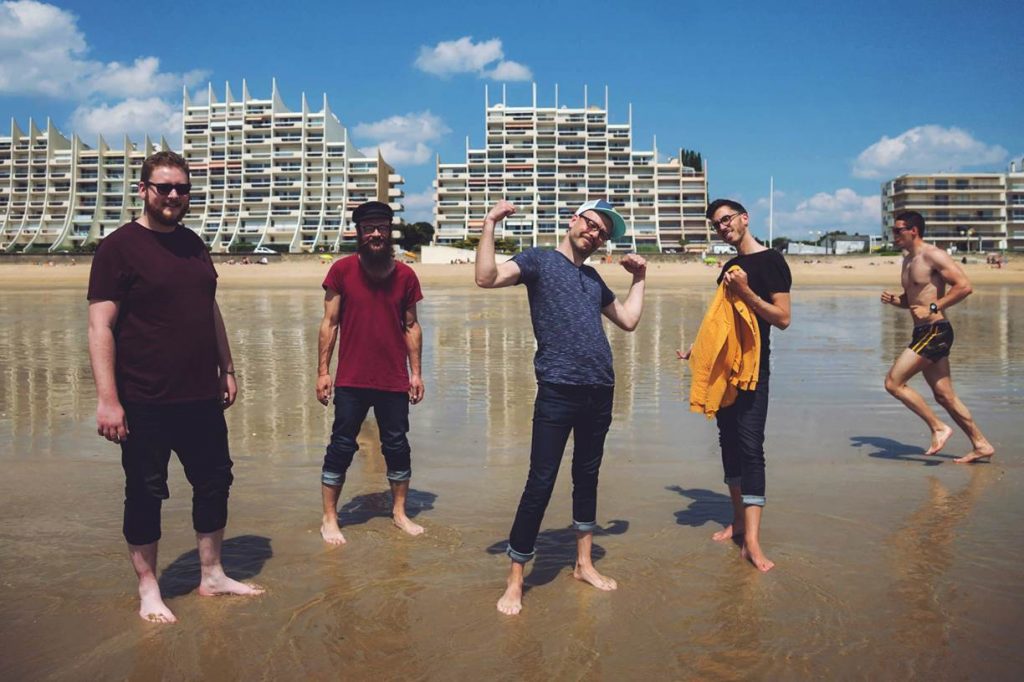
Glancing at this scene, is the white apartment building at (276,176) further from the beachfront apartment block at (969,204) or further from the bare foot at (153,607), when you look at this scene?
the bare foot at (153,607)

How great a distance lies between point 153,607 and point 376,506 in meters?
1.84

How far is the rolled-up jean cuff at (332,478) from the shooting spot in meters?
4.55

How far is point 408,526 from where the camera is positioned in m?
4.64

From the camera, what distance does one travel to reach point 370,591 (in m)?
3.79

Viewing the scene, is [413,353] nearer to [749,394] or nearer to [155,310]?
[155,310]

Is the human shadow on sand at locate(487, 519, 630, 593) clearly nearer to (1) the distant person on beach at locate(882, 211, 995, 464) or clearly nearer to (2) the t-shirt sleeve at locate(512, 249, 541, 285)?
(2) the t-shirt sleeve at locate(512, 249, 541, 285)

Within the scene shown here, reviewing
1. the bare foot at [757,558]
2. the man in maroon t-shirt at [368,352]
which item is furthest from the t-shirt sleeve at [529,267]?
the bare foot at [757,558]

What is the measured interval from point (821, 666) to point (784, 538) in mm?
1495

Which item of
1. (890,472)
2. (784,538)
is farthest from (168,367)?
(890,472)

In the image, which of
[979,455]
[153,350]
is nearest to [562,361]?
[153,350]

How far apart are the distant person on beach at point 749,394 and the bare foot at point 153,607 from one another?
107 inches

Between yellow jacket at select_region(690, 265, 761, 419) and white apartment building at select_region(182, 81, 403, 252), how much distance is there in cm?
10980

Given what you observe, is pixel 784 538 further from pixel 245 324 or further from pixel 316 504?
pixel 245 324

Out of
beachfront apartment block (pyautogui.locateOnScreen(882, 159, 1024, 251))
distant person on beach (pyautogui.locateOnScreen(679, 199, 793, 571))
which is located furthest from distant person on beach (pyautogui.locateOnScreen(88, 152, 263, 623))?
beachfront apartment block (pyautogui.locateOnScreen(882, 159, 1024, 251))
